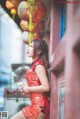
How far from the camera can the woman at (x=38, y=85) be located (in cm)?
248

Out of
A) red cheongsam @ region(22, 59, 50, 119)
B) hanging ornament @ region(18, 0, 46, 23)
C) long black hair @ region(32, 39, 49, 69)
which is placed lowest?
red cheongsam @ region(22, 59, 50, 119)

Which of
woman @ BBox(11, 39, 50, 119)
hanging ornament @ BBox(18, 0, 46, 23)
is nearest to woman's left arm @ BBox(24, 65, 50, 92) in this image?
woman @ BBox(11, 39, 50, 119)

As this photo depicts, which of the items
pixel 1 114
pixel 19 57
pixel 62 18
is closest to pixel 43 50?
pixel 62 18

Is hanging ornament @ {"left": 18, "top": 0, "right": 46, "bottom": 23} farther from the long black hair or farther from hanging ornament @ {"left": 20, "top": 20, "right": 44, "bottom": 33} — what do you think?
the long black hair

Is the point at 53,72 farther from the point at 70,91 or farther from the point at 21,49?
the point at 21,49

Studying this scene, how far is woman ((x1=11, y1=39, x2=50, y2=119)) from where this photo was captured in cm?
248

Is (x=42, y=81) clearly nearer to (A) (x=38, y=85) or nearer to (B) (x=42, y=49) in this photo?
(A) (x=38, y=85)

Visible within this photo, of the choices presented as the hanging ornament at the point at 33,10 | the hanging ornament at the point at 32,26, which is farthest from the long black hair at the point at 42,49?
the hanging ornament at the point at 32,26

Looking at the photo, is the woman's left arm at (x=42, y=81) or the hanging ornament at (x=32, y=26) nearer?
the woman's left arm at (x=42, y=81)

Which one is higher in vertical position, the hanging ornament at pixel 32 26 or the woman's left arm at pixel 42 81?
the hanging ornament at pixel 32 26

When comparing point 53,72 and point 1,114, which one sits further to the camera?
point 1,114

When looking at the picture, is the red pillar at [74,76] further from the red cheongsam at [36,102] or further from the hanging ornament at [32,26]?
the hanging ornament at [32,26]

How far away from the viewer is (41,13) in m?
3.00

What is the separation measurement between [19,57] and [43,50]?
18.3ft
